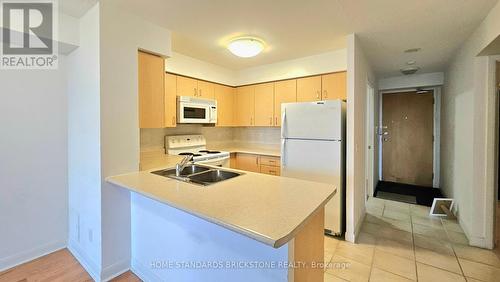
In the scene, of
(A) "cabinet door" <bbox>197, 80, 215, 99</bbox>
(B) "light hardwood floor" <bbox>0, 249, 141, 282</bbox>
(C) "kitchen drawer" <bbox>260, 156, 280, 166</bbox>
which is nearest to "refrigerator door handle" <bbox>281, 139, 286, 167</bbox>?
(C) "kitchen drawer" <bbox>260, 156, 280, 166</bbox>

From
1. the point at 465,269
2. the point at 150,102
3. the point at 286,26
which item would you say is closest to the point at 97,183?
the point at 150,102

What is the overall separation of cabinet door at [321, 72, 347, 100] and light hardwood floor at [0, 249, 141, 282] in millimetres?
3010

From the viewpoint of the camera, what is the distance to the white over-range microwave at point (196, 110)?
3141mm

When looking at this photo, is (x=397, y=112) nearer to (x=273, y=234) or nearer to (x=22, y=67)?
(x=273, y=234)

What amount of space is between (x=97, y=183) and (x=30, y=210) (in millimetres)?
986

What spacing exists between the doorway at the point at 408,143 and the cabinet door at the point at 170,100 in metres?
3.97

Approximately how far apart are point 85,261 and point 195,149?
1985mm

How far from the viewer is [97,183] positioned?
1.90m

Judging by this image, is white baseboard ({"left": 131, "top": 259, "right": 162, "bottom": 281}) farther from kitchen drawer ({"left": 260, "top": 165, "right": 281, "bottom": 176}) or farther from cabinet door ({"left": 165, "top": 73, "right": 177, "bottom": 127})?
kitchen drawer ({"left": 260, "top": 165, "right": 281, "bottom": 176})

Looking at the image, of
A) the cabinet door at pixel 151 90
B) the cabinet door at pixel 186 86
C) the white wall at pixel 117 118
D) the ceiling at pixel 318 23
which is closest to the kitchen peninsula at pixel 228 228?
the white wall at pixel 117 118

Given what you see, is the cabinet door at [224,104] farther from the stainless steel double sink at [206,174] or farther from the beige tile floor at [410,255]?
the beige tile floor at [410,255]

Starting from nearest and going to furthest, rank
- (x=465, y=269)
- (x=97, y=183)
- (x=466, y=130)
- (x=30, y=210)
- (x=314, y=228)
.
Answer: (x=314, y=228), (x=97, y=183), (x=465, y=269), (x=30, y=210), (x=466, y=130)

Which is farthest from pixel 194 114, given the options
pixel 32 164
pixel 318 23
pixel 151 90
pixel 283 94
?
pixel 318 23

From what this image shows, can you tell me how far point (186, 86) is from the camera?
10.9 feet
